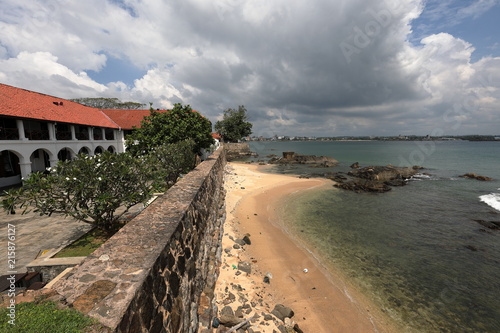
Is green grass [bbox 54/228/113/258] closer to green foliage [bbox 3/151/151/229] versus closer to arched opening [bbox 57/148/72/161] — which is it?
green foliage [bbox 3/151/151/229]

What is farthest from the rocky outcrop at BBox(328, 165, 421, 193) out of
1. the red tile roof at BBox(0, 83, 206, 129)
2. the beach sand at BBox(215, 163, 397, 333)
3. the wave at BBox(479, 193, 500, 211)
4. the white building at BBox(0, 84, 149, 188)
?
the red tile roof at BBox(0, 83, 206, 129)

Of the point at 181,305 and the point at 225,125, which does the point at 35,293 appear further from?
the point at 225,125

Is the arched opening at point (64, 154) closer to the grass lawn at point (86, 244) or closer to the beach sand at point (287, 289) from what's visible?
the grass lawn at point (86, 244)

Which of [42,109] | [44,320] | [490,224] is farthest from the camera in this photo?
[42,109]

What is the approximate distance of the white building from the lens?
1669cm

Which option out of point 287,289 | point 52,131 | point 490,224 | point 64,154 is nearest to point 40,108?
point 52,131

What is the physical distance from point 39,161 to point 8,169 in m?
2.52

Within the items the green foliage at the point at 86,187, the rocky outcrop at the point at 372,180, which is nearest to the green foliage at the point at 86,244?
the green foliage at the point at 86,187

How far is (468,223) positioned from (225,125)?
61206 millimetres

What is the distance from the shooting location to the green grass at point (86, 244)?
22.7 ft

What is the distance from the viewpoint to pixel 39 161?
21.0m

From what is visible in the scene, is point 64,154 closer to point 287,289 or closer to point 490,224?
point 287,289

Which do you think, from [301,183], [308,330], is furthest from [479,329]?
[301,183]

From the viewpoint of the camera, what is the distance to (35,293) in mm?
2824
